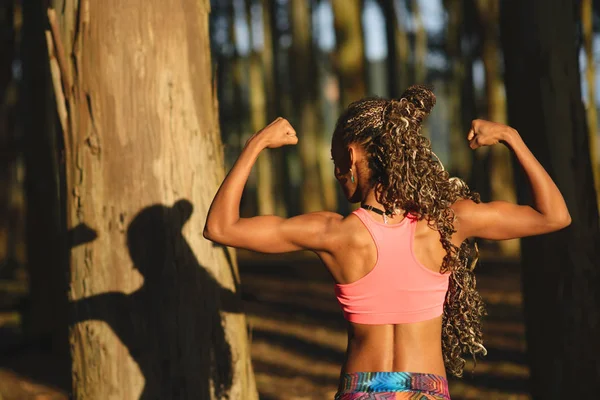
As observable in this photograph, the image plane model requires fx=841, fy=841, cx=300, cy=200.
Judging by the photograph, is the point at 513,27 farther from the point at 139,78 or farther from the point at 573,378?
the point at 139,78

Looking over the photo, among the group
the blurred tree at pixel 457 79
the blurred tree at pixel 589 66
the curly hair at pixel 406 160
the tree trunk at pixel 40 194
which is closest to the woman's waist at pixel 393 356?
the curly hair at pixel 406 160

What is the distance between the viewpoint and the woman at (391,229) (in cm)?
311

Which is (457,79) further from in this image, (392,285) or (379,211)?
(392,285)

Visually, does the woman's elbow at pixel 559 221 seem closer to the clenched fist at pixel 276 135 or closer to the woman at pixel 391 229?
the woman at pixel 391 229

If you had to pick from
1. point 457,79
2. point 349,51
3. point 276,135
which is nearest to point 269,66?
point 457,79

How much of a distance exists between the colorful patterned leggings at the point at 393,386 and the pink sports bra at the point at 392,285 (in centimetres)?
20

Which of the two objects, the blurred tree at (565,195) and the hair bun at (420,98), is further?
the blurred tree at (565,195)

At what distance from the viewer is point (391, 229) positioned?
3.13 m

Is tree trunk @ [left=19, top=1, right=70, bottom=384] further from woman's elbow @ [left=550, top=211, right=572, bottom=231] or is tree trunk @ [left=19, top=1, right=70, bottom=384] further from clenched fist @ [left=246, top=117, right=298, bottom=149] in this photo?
woman's elbow @ [left=550, top=211, right=572, bottom=231]

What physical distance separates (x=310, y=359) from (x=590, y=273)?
4878 mm

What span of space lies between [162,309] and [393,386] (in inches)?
74.5

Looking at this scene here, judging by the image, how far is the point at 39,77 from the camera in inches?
411

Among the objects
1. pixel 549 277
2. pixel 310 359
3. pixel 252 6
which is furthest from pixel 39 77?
pixel 252 6

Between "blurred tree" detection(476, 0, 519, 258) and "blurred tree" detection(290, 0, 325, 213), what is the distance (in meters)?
4.35
